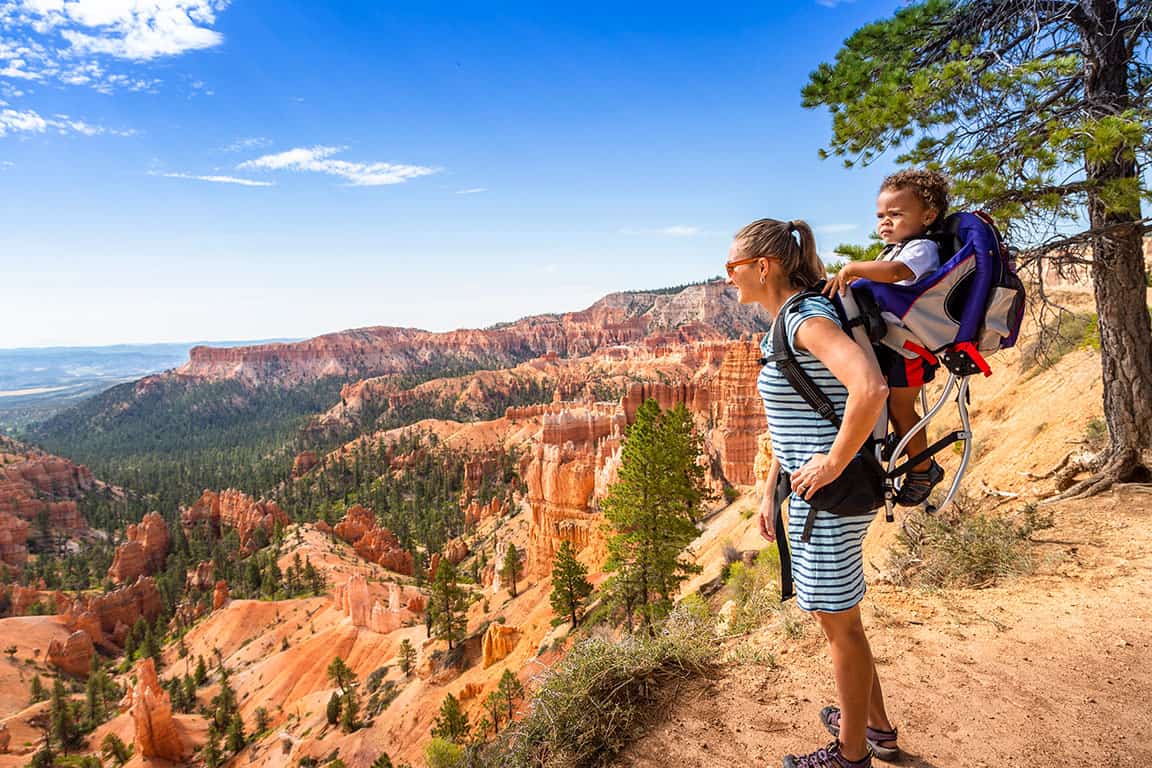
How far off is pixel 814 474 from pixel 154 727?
33.4 metres

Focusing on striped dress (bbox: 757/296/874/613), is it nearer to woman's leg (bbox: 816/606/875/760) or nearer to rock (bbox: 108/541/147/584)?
woman's leg (bbox: 816/606/875/760)

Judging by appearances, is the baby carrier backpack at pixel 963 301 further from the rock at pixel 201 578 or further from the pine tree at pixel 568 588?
the rock at pixel 201 578

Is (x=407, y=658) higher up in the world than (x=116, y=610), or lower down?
higher up

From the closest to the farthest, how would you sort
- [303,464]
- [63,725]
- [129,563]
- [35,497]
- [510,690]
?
[510,690]
[63,725]
[129,563]
[35,497]
[303,464]

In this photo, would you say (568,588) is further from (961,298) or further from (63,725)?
(63,725)

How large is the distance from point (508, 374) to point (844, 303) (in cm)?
11556

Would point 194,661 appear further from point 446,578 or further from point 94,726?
point 446,578

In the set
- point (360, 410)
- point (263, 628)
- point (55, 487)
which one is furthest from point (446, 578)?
point (360, 410)

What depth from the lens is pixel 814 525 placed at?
86.5 inches

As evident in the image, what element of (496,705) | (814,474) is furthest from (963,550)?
(496,705)

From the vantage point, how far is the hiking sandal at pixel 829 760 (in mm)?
2352

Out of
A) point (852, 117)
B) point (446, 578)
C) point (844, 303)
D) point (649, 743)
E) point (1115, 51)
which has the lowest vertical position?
point (446, 578)

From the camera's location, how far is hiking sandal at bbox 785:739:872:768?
235cm

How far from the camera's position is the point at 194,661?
35344mm
